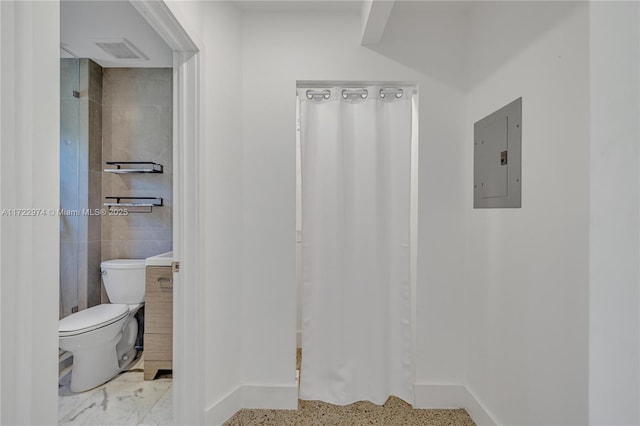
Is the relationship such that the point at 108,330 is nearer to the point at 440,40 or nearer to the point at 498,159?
the point at 498,159

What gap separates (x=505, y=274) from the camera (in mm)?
1644

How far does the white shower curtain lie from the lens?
2.11m

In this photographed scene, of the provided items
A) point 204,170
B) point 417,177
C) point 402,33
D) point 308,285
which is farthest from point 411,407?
point 402,33

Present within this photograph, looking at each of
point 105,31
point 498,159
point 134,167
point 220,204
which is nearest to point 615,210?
point 498,159

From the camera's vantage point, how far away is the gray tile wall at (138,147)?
109 inches

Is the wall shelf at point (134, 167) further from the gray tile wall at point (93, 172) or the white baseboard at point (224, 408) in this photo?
the white baseboard at point (224, 408)

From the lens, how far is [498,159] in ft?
5.60

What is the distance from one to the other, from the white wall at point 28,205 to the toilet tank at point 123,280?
5.94 feet

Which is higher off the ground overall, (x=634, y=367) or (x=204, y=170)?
(x=204, y=170)

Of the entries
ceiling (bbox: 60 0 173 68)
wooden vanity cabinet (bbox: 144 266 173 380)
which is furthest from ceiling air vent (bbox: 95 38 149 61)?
wooden vanity cabinet (bbox: 144 266 173 380)

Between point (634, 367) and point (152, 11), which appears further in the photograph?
point (152, 11)

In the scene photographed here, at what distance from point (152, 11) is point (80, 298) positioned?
2.19 meters

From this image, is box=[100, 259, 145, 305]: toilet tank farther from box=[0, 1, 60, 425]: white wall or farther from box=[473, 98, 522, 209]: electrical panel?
box=[473, 98, 522, 209]: electrical panel

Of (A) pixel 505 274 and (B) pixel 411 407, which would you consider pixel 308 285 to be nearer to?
(B) pixel 411 407
